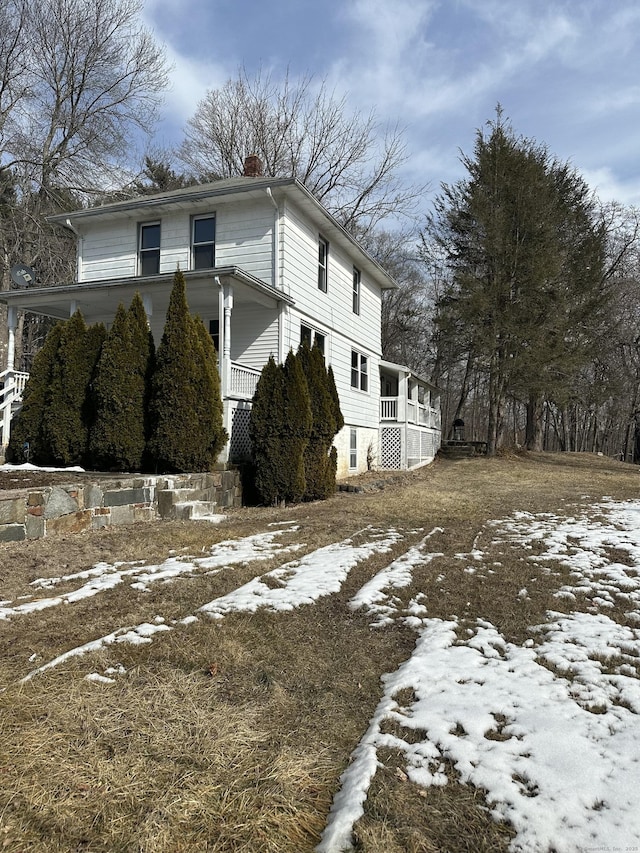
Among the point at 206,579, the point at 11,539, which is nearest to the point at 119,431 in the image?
the point at 11,539

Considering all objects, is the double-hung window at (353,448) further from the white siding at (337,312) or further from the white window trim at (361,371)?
the white window trim at (361,371)

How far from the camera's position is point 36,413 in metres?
8.65

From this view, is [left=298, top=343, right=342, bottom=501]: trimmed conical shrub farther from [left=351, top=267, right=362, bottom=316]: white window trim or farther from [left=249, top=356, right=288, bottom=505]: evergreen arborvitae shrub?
[left=351, top=267, right=362, bottom=316]: white window trim

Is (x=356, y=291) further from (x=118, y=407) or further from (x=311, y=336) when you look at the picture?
(x=118, y=407)

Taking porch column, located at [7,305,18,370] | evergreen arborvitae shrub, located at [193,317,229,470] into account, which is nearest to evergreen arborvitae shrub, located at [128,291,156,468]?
evergreen arborvitae shrub, located at [193,317,229,470]

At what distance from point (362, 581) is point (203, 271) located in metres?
6.76

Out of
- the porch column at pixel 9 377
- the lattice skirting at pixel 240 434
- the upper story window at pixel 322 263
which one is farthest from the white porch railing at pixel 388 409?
the porch column at pixel 9 377

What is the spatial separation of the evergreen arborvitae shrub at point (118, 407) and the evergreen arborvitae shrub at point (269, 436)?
Result: 5.83 ft

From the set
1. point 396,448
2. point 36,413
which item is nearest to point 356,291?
point 396,448

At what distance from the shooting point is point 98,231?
12.5 metres

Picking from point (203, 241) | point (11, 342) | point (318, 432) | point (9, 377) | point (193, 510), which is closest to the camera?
point (193, 510)

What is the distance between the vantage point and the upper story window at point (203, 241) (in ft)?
38.4

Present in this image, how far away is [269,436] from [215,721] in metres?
6.60

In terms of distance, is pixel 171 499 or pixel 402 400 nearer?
pixel 171 499
